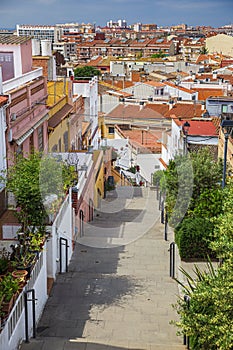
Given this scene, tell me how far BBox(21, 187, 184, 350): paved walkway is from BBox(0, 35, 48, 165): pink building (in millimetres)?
3306

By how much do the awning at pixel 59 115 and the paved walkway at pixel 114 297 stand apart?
3871mm

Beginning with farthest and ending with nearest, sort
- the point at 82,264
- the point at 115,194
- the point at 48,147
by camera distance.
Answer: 1. the point at 115,194
2. the point at 48,147
3. the point at 82,264

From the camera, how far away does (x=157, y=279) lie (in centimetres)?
1291

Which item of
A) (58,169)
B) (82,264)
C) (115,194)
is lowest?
(115,194)

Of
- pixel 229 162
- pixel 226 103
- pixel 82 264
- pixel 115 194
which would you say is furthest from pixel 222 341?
pixel 226 103

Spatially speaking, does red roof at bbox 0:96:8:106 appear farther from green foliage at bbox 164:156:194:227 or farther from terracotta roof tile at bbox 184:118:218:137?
terracotta roof tile at bbox 184:118:218:137

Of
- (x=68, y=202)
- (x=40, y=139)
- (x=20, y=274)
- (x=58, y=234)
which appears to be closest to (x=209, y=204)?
(x=68, y=202)

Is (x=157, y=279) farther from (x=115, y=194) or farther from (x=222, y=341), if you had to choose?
(x=115, y=194)

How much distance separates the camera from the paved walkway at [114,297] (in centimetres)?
969

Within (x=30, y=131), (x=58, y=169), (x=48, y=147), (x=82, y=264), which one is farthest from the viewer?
(x=48, y=147)

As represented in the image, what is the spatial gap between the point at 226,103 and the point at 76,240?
1919 centimetres

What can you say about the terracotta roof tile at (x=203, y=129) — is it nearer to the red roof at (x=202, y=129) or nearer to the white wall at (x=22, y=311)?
the red roof at (x=202, y=129)

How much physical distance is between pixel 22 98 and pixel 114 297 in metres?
6.33

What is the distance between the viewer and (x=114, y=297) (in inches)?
458
